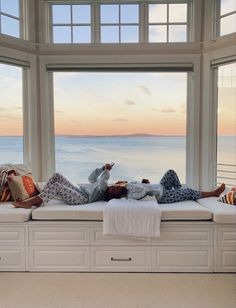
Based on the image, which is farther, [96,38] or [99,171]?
[96,38]

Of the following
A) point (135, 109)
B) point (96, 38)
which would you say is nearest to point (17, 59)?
point (96, 38)

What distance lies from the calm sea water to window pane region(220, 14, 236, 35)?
1.44 metres

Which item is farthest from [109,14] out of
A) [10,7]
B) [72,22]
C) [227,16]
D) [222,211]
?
[222,211]

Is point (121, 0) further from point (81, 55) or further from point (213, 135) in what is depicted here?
point (213, 135)

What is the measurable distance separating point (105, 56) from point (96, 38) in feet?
0.90

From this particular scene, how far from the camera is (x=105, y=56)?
12.6ft

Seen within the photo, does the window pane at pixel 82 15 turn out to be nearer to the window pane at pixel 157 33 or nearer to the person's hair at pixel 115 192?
the window pane at pixel 157 33

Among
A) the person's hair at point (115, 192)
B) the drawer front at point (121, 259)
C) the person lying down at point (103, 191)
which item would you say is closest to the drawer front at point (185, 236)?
the drawer front at point (121, 259)

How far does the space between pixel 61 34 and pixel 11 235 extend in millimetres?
2640

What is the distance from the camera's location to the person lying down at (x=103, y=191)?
2.90 metres

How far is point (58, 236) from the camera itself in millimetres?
2670

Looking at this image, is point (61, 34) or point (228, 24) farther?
point (61, 34)

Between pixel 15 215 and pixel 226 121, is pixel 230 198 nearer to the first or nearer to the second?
pixel 226 121

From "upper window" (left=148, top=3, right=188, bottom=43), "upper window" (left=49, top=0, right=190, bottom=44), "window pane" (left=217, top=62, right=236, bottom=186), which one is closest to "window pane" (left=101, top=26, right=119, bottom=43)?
"upper window" (left=49, top=0, right=190, bottom=44)
